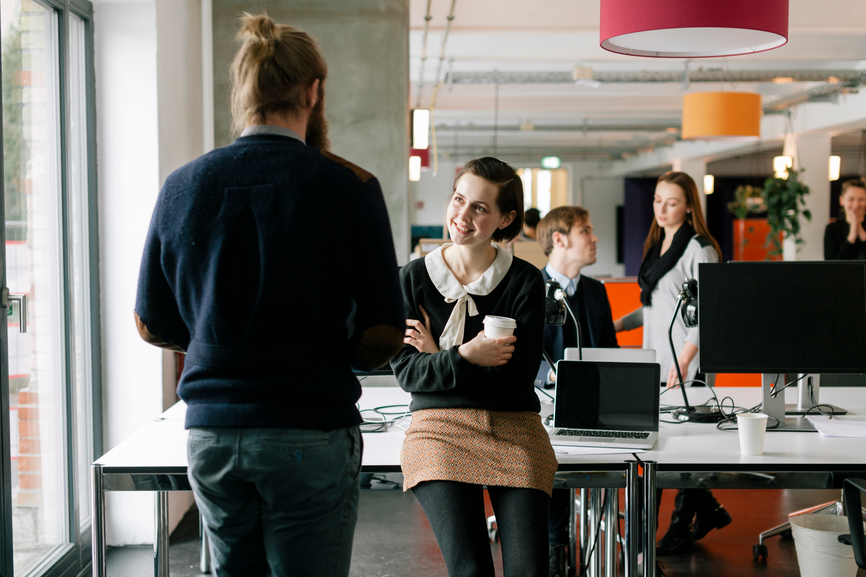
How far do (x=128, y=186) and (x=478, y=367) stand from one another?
2018 mm

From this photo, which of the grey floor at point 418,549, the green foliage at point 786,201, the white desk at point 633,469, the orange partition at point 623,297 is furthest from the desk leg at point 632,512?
the green foliage at point 786,201

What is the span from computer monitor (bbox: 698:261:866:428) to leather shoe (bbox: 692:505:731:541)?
3.74ft

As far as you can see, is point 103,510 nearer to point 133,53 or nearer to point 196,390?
point 196,390

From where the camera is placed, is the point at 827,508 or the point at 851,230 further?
the point at 851,230

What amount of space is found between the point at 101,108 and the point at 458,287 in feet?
6.60

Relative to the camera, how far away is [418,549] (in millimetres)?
3260

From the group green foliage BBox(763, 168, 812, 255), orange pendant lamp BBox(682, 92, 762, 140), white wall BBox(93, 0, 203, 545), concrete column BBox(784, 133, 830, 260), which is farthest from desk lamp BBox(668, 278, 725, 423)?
concrete column BBox(784, 133, 830, 260)

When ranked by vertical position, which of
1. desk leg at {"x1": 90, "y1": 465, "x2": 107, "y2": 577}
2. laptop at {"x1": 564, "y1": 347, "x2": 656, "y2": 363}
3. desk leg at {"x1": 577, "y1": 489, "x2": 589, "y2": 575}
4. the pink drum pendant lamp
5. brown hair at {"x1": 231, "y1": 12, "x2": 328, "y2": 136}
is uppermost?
the pink drum pendant lamp

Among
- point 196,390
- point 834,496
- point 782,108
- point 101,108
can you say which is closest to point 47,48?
point 101,108

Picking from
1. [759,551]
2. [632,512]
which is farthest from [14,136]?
[759,551]

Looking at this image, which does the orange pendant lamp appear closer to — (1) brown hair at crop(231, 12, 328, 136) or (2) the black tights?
(2) the black tights

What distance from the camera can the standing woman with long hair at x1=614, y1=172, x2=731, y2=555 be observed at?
3203mm

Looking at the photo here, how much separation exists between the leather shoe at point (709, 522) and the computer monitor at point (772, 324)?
3.74 ft

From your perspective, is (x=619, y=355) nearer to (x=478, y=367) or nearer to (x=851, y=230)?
(x=478, y=367)
